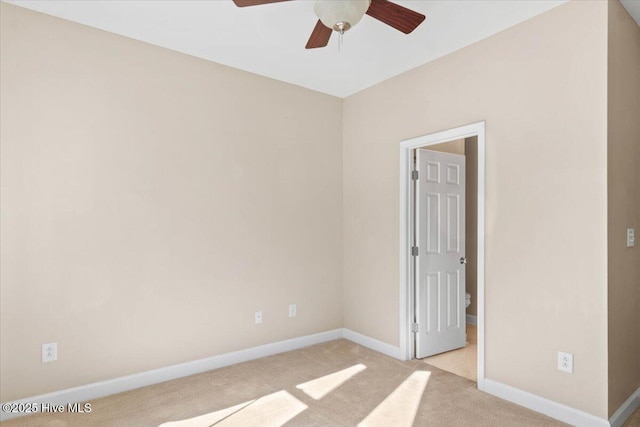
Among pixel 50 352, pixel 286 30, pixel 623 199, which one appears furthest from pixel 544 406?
pixel 50 352

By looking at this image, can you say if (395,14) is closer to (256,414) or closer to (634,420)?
(256,414)

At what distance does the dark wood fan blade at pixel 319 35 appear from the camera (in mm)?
2238

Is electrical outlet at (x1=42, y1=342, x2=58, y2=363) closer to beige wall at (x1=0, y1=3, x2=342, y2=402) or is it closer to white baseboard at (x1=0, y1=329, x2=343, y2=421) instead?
beige wall at (x1=0, y1=3, x2=342, y2=402)

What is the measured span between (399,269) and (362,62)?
6.43 feet

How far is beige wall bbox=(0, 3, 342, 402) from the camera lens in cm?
260

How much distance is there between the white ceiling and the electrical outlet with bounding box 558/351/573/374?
2308 millimetres

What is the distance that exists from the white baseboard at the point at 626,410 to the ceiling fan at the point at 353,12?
8.76 feet

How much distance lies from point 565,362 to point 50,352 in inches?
137

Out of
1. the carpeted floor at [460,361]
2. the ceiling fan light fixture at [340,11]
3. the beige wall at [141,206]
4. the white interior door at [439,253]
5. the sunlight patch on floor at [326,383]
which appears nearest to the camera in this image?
the ceiling fan light fixture at [340,11]

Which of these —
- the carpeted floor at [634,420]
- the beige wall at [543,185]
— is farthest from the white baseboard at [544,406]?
the carpeted floor at [634,420]

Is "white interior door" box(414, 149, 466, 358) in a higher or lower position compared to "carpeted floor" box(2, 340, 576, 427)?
higher

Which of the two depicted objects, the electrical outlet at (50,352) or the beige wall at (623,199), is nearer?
the beige wall at (623,199)

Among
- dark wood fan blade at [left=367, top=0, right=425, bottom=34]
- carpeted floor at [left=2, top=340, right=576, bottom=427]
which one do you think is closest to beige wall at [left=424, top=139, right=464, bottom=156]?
dark wood fan blade at [left=367, top=0, right=425, bottom=34]

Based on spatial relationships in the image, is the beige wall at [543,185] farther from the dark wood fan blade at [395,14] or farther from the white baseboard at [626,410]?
the dark wood fan blade at [395,14]
